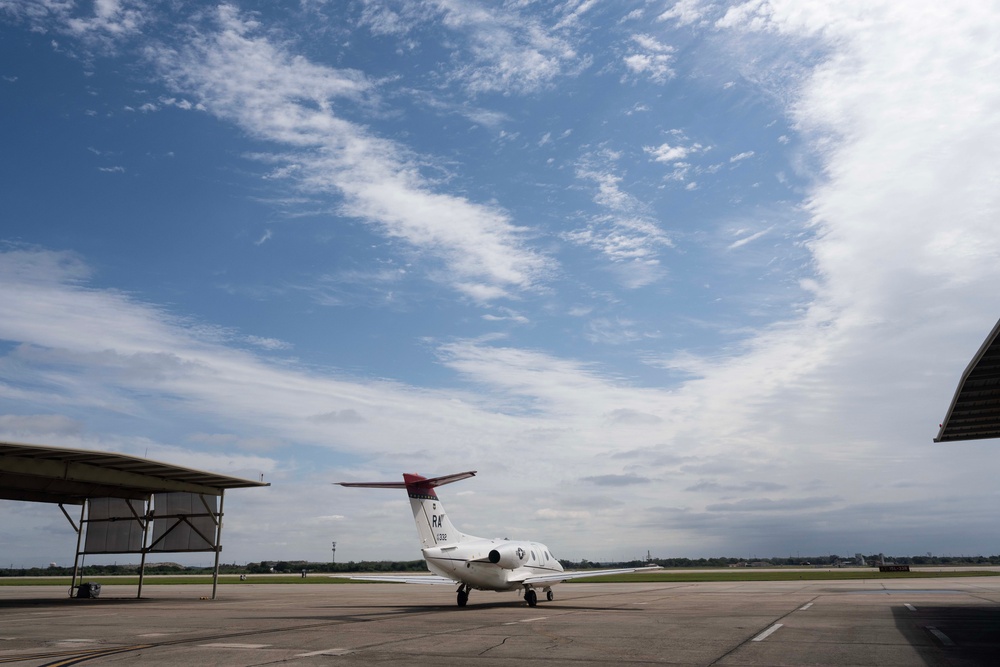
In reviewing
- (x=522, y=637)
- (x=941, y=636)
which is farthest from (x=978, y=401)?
(x=522, y=637)

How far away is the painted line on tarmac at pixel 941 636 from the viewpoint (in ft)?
51.1

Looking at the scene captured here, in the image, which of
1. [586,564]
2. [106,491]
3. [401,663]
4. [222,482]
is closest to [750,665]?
[401,663]

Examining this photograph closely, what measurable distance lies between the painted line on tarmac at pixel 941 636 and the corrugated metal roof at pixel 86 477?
32.1 metres

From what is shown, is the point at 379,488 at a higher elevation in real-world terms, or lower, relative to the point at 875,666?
higher

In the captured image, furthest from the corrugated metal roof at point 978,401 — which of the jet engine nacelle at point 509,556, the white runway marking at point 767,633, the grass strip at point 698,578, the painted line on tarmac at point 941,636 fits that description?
the grass strip at point 698,578

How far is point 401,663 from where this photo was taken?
1285cm

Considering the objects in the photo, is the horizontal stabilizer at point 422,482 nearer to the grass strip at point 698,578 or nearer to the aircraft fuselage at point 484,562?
the aircraft fuselage at point 484,562

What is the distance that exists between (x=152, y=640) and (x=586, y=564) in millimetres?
116168

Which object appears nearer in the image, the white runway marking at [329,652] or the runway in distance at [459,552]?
the white runway marking at [329,652]

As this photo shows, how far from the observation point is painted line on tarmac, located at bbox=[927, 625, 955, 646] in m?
15.6

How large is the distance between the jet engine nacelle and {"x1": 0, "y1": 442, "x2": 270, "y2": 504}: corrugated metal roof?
16289 mm

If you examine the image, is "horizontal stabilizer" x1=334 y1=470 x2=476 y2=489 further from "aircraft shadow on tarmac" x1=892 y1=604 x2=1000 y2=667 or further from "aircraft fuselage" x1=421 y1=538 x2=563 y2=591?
"aircraft shadow on tarmac" x1=892 y1=604 x2=1000 y2=667

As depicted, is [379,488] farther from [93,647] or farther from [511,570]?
[93,647]

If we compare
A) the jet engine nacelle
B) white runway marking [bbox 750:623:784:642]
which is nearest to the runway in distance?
the jet engine nacelle
